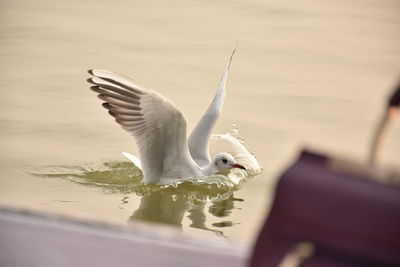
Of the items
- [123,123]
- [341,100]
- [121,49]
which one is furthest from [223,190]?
[121,49]

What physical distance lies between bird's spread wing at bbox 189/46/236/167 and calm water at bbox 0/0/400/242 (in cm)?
28

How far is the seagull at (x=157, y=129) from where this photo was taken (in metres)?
4.50

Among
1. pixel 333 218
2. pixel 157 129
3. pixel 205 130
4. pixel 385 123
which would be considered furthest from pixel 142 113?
pixel 333 218

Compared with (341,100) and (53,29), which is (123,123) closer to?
(341,100)

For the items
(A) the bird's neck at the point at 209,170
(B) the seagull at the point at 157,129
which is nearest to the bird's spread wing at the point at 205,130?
(B) the seagull at the point at 157,129

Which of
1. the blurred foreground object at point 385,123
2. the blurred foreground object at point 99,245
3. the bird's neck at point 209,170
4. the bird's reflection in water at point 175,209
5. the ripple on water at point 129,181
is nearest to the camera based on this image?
the blurred foreground object at point 385,123

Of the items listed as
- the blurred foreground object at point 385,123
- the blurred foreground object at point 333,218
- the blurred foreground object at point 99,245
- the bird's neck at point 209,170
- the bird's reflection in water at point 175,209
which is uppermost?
the blurred foreground object at point 385,123

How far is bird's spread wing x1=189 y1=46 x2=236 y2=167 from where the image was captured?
15.9 feet

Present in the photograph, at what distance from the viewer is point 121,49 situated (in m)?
6.73

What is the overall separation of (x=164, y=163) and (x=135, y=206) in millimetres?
369

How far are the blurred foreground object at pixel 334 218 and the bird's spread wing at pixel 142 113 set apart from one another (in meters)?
3.30

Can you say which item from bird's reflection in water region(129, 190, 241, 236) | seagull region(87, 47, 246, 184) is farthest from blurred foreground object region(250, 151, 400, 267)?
seagull region(87, 47, 246, 184)

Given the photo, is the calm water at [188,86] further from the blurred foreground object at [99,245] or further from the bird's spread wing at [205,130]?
the blurred foreground object at [99,245]

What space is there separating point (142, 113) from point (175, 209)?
1.67ft
